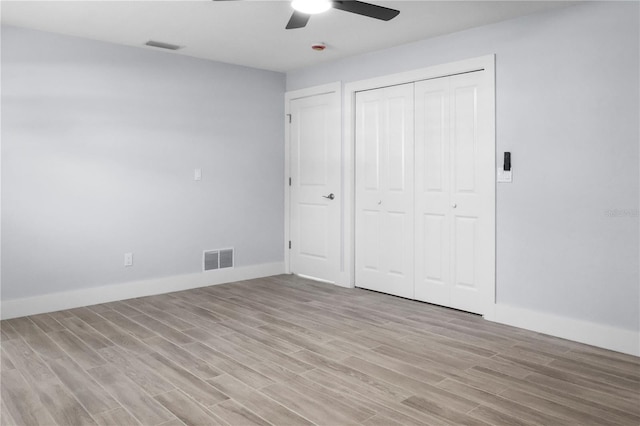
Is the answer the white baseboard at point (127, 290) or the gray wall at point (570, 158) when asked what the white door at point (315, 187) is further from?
the gray wall at point (570, 158)

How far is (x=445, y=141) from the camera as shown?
441 cm

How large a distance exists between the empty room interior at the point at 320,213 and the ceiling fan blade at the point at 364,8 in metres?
0.03

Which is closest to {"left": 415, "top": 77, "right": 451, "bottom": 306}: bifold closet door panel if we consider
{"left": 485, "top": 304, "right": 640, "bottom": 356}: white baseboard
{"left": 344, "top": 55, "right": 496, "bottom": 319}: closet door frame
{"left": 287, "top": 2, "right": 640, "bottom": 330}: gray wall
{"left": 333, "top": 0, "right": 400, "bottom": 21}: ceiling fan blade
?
{"left": 344, "top": 55, "right": 496, "bottom": 319}: closet door frame

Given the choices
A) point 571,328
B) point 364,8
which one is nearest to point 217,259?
point 364,8

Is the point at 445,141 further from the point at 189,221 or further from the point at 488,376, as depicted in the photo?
the point at 189,221

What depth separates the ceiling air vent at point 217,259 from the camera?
5392 millimetres

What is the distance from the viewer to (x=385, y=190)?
4938 millimetres

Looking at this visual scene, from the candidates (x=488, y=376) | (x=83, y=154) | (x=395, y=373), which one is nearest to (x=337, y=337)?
(x=395, y=373)

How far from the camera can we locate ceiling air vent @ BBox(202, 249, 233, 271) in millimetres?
5392

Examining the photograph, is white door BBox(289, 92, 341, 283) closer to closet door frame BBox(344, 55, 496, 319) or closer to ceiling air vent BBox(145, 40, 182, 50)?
closet door frame BBox(344, 55, 496, 319)

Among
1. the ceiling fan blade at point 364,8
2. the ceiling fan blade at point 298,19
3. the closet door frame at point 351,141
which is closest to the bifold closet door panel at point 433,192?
the closet door frame at point 351,141

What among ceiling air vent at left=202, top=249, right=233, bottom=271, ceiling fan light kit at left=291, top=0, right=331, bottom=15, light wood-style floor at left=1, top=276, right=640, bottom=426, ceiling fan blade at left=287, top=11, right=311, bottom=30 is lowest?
light wood-style floor at left=1, top=276, right=640, bottom=426

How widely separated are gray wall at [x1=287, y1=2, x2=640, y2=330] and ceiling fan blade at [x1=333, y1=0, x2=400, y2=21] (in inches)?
53.2

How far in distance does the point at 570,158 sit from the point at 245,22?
8.99 ft
